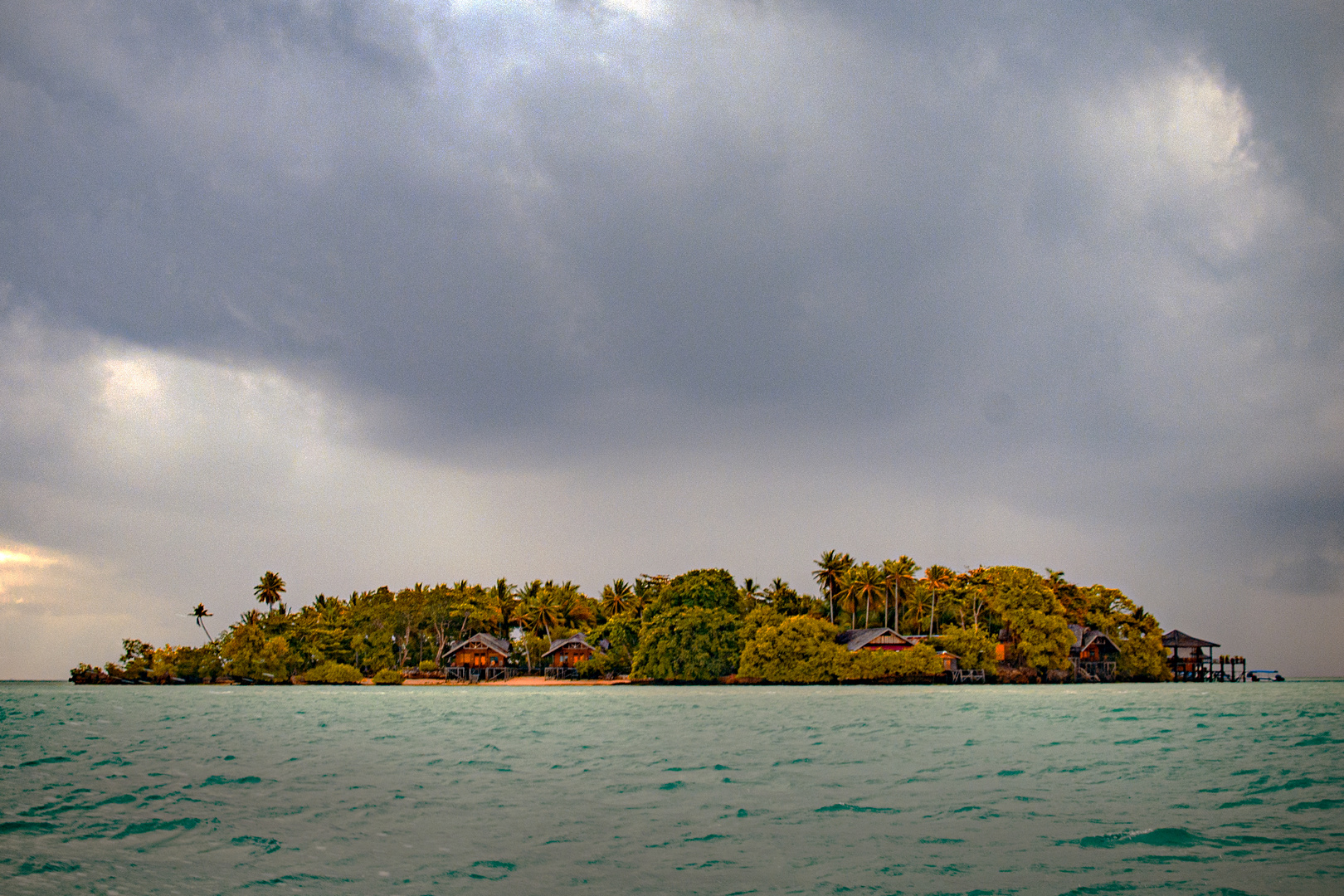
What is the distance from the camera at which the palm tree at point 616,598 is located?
12844cm

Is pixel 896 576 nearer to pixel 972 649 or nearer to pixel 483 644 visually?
pixel 972 649

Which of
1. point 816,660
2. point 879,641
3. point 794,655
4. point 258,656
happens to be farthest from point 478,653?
point 879,641

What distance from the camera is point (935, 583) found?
11588 centimetres

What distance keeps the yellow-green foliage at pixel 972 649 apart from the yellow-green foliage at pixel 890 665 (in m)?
3.73

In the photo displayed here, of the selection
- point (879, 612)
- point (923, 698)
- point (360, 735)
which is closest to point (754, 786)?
point (360, 735)

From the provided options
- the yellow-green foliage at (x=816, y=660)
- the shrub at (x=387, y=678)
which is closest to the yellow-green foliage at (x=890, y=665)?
the yellow-green foliage at (x=816, y=660)

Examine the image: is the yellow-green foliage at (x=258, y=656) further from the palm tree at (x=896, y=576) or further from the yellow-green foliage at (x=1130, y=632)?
the yellow-green foliage at (x=1130, y=632)

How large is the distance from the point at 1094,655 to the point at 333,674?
290 ft

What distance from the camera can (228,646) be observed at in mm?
114375

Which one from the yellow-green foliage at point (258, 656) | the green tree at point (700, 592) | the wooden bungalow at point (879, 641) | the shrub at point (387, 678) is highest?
the green tree at point (700, 592)

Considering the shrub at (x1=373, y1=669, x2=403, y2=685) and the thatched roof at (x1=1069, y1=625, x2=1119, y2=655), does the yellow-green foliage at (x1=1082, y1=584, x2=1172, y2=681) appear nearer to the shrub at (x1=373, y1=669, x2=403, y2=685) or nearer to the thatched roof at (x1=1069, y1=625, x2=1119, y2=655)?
the thatched roof at (x1=1069, y1=625, x2=1119, y2=655)

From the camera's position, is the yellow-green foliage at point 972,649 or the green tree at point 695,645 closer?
the yellow-green foliage at point 972,649

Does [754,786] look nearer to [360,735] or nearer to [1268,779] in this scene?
[1268,779]

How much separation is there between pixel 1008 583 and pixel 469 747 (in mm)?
81894
